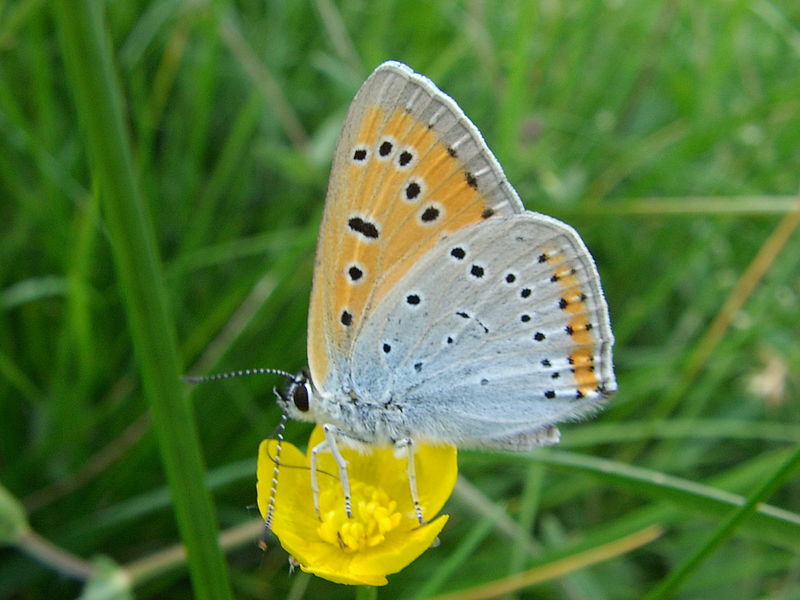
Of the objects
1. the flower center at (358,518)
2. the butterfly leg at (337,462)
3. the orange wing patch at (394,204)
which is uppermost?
the orange wing patch at (394,204)

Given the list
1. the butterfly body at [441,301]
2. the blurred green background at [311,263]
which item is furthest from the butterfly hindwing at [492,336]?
the blurred green background at [311,263]

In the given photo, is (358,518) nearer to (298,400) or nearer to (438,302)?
(298,400)

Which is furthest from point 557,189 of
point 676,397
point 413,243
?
point 413,243

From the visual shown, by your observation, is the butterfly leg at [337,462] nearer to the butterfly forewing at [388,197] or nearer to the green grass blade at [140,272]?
the butterfly forewing at [388,197]

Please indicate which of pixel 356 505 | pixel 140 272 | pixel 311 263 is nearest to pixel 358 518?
pixel 356 505

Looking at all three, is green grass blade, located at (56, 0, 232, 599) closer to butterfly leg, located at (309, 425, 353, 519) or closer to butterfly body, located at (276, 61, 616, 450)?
butterfly leg, located at (309, 425, 353, 519)

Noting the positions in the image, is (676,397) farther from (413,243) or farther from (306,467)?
(306,467)

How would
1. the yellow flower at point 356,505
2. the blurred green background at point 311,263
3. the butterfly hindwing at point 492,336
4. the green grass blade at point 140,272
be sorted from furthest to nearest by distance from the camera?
the blurred green background at point 311,263, the butterfly hindwing at point 492,336, the yellow flower at point 356,505, the green grass blade at point 140,272
